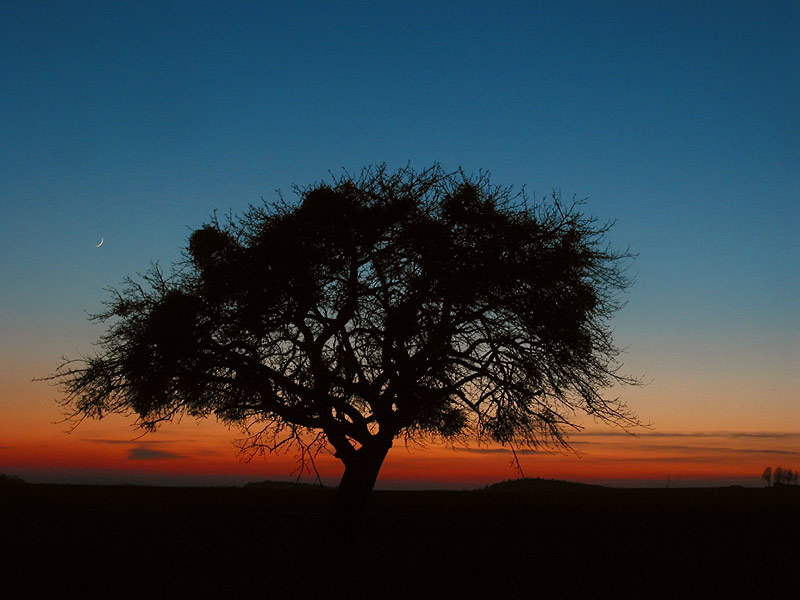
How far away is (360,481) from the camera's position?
1702 centimetres

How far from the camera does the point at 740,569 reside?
13977mm

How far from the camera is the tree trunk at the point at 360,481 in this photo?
16875mm

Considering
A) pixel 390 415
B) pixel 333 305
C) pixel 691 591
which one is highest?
pixel 333 305

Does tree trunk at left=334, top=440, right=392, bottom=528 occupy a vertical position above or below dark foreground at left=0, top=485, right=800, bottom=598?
above

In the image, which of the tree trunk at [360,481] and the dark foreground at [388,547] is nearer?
the dark foreground at [388,547]

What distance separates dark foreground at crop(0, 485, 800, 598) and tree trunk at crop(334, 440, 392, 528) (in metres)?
0.47

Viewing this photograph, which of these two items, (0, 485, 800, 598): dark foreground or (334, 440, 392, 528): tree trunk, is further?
(334, 440, 392, 528): tree trunk

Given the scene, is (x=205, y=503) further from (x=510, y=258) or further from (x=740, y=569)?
(x=740, y=569)

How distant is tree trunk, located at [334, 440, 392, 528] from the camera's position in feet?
55.4

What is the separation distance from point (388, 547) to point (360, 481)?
1.81 metres

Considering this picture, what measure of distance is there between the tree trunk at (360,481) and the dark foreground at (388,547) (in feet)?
1.55

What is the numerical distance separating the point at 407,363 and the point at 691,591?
7.45 m

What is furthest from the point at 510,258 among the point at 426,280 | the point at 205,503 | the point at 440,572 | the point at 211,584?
the point at 205,503

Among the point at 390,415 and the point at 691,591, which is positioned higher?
the point at 390,415
